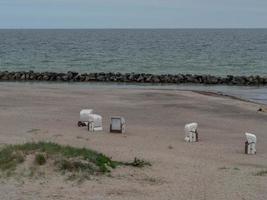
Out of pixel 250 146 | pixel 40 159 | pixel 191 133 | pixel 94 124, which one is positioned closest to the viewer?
pixel 40 159

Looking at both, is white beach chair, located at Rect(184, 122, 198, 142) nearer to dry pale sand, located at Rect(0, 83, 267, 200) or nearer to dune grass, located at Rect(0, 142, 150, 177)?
dry pale sand, located at Rect(0, 83, 267, 200)

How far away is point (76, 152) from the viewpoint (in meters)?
10.2

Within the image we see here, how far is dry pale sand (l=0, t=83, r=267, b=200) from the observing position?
8.86m

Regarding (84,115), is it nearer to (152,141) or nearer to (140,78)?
(152,141)

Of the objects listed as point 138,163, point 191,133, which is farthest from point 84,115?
point 138,163

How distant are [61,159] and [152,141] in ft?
15.3

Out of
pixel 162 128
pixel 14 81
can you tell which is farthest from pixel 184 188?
pixel 14 81

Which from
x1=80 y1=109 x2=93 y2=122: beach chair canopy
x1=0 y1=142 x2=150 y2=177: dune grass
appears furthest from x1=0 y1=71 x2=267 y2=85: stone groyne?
x1=0 y1=142 x2=150 y2=177: dune grass

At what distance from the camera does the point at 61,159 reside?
31.8 ft

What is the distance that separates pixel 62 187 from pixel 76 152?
55.2 inches

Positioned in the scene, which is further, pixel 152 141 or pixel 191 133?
pixel 191 133

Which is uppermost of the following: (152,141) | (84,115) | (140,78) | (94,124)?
(84,115)

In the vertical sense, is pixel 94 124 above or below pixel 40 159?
below

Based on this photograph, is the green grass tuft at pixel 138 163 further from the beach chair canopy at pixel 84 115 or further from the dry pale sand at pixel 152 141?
the beach chair canopy at pixel 84 115
